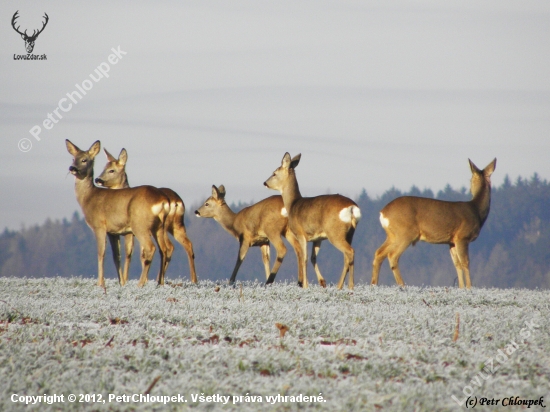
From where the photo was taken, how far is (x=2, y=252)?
455 feet

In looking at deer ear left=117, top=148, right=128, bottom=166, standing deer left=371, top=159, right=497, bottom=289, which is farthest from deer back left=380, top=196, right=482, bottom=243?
deer ear left=117, top=148, right=128, bottom=166

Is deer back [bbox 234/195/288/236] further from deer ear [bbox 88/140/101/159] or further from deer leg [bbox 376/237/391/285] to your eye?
deer ear [bbox 88/140/101/159]

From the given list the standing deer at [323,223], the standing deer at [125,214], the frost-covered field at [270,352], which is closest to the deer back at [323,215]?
the standing deer at [323,223]

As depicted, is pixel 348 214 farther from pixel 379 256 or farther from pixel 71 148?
pixel 71 148

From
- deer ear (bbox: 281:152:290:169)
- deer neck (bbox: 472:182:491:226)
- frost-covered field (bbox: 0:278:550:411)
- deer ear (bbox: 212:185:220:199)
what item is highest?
deer ear (bbox: 281:152:290:169)

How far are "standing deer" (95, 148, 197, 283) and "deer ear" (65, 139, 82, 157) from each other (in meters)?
0.90

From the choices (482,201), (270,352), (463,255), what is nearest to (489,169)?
(482,201)

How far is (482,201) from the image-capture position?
54.0 ft

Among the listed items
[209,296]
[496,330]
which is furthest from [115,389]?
[209,296]

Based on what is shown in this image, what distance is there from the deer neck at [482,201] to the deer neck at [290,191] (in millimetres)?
3587

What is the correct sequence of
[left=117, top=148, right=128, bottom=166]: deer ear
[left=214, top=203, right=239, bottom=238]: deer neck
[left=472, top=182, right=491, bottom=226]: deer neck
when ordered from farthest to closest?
[left=214, top=203, right=239, bottom=238]: deer neck, [left=117, top=148, right=128, bottom=166]: deer ear, [left=472, top=182, right=491, bottom=226]: deer neck

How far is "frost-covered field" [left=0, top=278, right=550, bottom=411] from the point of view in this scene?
6395 mm

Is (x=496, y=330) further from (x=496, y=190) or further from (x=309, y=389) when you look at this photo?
(x=496, y=190)

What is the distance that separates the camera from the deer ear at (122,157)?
17.2 metres
